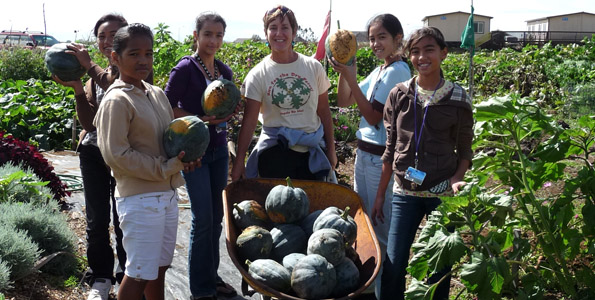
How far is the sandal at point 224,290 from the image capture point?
413cm

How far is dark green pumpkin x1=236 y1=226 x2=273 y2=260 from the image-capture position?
2.92 meters

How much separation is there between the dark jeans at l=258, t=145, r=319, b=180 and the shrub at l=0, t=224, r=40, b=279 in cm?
175

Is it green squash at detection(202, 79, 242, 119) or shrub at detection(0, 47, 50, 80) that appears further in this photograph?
shrub at detection(0, 47, 50, 80)

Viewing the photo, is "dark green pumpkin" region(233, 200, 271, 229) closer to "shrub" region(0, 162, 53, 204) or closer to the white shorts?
the white shorts

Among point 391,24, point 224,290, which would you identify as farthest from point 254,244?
point 391,24

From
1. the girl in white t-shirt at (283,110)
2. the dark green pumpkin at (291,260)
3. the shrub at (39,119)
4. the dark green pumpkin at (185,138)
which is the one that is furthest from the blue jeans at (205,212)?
the shrub at (39,119)

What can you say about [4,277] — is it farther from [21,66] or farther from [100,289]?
[21,66]

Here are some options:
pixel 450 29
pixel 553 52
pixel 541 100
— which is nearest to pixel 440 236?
pixel 541 100

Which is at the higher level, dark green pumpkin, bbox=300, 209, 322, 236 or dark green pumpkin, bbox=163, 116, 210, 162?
dark green pumpkin, bbox=163, 116, 210, 162

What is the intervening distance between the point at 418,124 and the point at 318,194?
2.56ft

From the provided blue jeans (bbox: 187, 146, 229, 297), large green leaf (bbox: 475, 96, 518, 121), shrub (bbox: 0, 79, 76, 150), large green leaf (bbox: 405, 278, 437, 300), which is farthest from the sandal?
shrub (bbox: 0, 79, 76, 150)

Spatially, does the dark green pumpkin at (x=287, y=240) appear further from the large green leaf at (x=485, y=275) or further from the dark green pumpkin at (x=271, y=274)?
the large green leaf at (x=485, y=275)

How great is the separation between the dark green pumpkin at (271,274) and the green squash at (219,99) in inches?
47.6

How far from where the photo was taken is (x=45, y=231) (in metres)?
4.41
